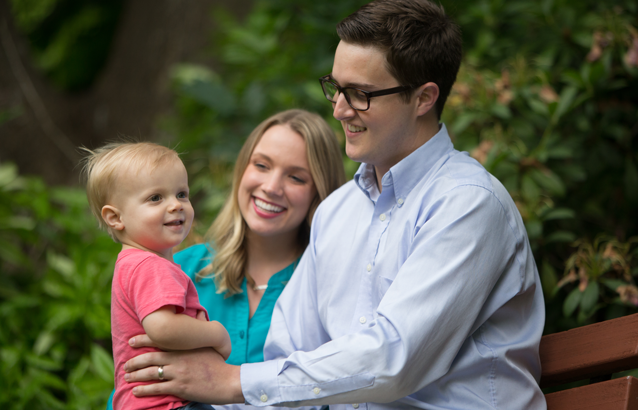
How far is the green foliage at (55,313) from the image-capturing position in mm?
2990

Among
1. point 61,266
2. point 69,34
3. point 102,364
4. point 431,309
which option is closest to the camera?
point 431,309

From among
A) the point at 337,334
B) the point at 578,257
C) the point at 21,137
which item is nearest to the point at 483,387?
the point at 337,334

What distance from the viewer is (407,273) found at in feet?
4.62

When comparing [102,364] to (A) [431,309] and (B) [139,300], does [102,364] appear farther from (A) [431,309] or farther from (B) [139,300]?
(A) [431,309]

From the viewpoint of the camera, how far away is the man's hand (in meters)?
1.43

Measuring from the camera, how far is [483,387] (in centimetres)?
146

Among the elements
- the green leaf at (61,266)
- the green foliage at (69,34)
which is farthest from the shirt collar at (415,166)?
the green foliage at (69,34)

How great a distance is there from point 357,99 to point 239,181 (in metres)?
0.84

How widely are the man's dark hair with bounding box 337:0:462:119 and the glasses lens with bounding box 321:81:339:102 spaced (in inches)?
6.2

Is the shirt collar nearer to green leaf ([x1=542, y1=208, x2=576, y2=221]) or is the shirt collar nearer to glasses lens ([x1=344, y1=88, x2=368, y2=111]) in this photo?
glasses lens ([x1=344, y1=88, x2=368, y2=111])

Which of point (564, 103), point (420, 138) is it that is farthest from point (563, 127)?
point (420, 138)

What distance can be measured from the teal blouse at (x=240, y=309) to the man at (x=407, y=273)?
1.11 ft

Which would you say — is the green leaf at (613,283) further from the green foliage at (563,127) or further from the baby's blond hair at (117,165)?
the baby's blond hair at (117,165)

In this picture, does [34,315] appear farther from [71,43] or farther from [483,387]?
[71,43]
